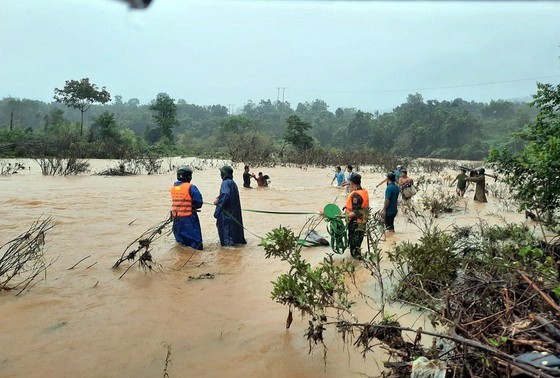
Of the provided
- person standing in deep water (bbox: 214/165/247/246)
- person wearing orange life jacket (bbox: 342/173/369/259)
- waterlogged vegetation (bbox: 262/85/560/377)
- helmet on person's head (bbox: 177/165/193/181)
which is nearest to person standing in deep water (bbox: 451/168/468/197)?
waterlogged vegetation (bbox: 262/85/560/377)

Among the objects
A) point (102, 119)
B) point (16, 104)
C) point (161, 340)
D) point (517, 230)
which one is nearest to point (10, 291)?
point (161, 340)

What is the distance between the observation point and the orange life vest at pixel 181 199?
6590 millimetres

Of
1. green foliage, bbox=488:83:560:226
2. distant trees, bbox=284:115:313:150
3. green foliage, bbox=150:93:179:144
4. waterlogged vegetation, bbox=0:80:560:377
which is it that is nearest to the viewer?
waterlogged vegetation, bbox=0:80:560:377

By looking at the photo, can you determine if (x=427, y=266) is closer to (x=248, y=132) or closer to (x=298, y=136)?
(x=298, y=136)

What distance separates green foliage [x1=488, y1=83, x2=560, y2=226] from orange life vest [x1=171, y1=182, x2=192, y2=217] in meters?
4.95

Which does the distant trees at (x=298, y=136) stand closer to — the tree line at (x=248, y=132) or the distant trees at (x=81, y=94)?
the tree line at (x=248, y=132)

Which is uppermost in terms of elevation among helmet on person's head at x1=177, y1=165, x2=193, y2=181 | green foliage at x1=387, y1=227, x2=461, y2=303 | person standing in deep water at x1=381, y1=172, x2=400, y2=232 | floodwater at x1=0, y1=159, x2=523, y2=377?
helmet on person's head at x1=177, y1=165, x2=193, y2=181

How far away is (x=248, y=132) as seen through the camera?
44812mm

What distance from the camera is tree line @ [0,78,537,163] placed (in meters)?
28.8

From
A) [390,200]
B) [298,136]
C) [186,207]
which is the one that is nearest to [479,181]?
[390,200]

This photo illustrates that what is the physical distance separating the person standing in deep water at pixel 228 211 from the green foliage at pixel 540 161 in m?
4.31

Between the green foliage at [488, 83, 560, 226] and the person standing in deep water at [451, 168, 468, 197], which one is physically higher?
the green foliage at [488, 83, 560, 226]

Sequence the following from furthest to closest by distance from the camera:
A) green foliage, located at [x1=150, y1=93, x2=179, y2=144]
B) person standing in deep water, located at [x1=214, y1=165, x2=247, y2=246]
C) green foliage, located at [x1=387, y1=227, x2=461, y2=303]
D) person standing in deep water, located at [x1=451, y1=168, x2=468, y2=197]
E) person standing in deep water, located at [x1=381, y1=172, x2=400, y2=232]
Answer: green foliage, located at [x1=150, y1=93, x2=179, y2=144] < person standing in deep water, located at [x1=451, y1=168, x2=468, y2=197] < person standing in deep water, located at [x1=381, y1=172, x2=400, y2=232] < person standing in deep water, located at [x1=214, y1=165, x2=247, y2=246] < green foliage, located at [x1=387, y1=227, x2=461, y2=303]

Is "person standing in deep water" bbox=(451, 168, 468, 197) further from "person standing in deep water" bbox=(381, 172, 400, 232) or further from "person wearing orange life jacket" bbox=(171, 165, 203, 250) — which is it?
"person wearing orange life jacket" bbox=(171, 165, 203, 250)
